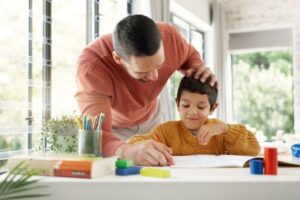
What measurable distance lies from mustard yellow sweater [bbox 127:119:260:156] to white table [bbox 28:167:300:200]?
0.67 metres

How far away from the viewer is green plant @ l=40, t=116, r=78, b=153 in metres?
1.25

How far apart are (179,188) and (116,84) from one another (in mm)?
999

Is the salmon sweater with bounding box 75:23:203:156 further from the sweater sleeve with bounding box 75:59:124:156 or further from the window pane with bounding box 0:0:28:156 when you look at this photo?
the window pane with bounding box 0:0:28:156

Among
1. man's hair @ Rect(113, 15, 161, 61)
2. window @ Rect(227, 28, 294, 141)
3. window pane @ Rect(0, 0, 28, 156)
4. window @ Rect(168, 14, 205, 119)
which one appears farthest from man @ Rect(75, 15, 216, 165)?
window @ Rect(227, 28, 294, 141)

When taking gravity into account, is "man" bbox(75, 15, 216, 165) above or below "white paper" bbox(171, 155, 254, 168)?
above

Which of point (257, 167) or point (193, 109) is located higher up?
point (193, 109)

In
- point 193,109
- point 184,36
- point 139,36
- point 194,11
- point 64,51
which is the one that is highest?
point 194,11

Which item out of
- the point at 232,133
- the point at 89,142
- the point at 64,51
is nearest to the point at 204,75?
the point at 232,133

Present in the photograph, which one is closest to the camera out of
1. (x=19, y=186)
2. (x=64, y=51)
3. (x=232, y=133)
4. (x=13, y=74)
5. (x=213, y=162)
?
(x=19, y=186)

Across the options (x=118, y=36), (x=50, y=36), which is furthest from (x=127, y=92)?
(x=50, y=36)

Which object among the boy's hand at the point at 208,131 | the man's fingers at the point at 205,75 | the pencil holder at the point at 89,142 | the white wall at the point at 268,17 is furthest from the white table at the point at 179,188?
the white wall at the point at 268,17

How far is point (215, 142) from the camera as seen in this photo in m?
1.54

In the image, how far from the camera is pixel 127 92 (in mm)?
1779

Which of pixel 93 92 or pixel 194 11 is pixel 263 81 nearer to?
pixel 194 11
